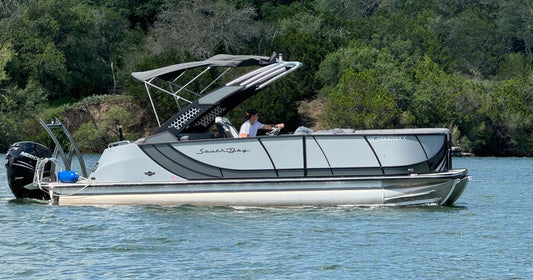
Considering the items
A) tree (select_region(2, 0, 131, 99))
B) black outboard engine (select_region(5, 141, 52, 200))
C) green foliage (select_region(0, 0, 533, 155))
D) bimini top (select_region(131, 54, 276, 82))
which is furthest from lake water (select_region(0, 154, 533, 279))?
tree (select_region(2, 0, 131, 99))

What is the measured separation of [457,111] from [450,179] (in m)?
48.6

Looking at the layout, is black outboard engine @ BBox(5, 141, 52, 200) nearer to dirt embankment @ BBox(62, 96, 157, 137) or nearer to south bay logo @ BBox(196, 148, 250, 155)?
south bay logo @ BBox(196, 148, 250, 155)

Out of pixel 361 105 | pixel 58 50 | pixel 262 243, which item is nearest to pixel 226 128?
pixel 262 243

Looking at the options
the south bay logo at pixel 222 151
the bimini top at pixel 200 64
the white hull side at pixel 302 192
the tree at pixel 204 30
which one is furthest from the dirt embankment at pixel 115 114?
the south bay logo at pixel 222 151

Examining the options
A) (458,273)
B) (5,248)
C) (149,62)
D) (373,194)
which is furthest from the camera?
(149,62)

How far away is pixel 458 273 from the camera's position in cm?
1495

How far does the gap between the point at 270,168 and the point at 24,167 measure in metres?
5.78

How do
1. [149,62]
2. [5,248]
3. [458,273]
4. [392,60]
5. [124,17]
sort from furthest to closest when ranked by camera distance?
[124,17] < [392,60] < [149,62] < [5,248] < [458,273]

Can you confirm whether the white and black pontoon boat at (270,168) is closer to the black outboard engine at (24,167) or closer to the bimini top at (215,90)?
the bimini top at (215,90)

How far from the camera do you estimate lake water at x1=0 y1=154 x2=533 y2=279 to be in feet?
49.6

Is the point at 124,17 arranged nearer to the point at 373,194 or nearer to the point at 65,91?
the point at 65,91

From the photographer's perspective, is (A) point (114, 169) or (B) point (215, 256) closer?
(B) point (215, 256)

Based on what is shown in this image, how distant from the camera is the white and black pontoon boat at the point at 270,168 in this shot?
20.3 metres

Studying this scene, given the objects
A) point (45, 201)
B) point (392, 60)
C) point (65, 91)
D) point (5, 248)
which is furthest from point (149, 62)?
point (5, 248)
